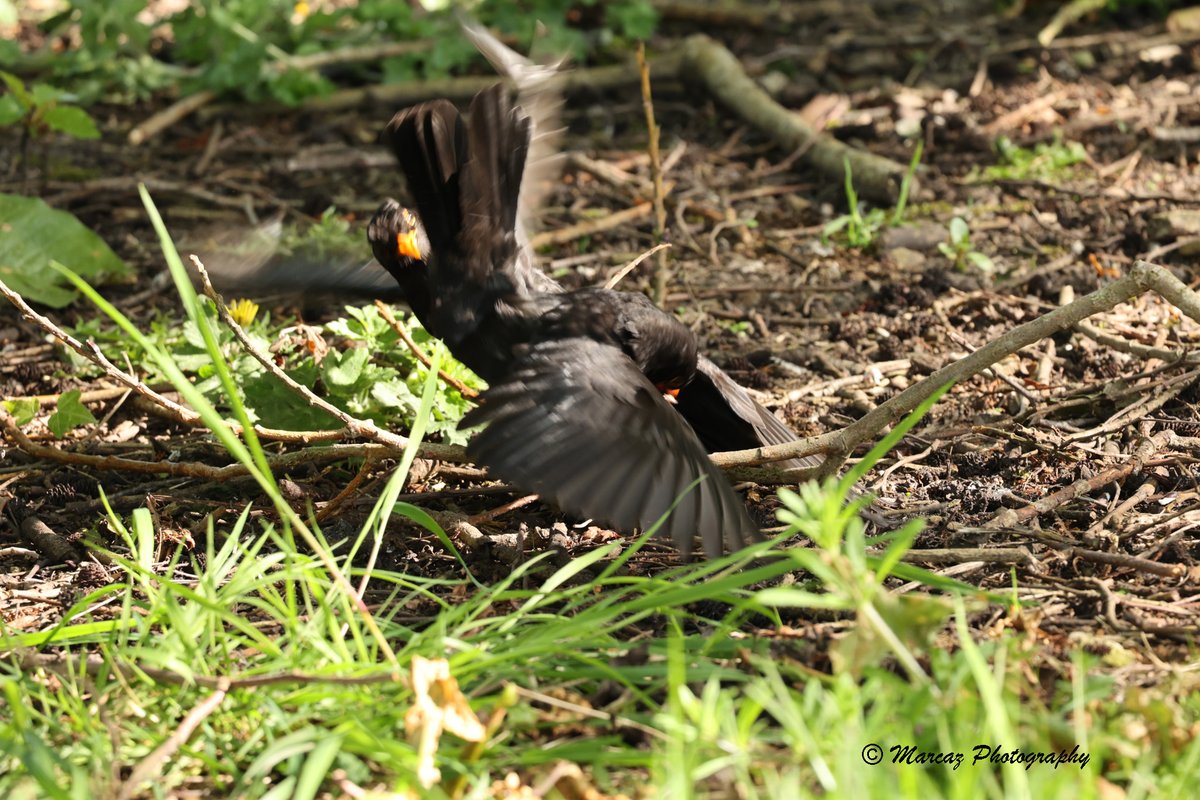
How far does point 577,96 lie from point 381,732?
5233 mm

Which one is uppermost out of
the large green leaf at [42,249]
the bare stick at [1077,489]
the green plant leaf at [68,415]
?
the large green leaf at [42,249]

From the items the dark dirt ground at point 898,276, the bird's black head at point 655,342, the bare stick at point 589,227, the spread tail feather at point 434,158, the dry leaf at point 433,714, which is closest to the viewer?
the dry leaf at point 433,714

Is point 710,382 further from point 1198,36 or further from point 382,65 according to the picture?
point 1198,36

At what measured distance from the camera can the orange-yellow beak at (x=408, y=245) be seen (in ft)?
12.6

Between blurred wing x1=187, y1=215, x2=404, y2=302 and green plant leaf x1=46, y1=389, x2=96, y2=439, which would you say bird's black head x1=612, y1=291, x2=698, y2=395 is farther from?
green plant leaf x1=46, y1=389, x2=96, y2=439

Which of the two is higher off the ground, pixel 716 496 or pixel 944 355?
pixel 716 496

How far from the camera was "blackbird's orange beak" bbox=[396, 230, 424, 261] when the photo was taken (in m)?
3.84

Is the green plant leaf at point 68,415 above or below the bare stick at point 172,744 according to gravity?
below

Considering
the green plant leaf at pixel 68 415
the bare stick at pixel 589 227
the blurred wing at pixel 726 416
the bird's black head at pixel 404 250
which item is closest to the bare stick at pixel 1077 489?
the blurred wing at pixel 726 416

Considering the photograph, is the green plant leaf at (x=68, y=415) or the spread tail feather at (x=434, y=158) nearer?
the spread tail feather at (x=434, y=158)

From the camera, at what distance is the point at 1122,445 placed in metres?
3.79

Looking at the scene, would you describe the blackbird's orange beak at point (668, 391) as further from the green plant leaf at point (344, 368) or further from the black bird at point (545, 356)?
the green plant leaf at point (344, 368)

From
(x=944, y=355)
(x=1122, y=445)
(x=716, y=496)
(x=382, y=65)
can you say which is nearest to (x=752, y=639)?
(x=716, y=496)

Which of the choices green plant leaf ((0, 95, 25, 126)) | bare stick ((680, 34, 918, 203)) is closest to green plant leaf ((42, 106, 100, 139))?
green plant leaf ((0, 95, 25, 126))
